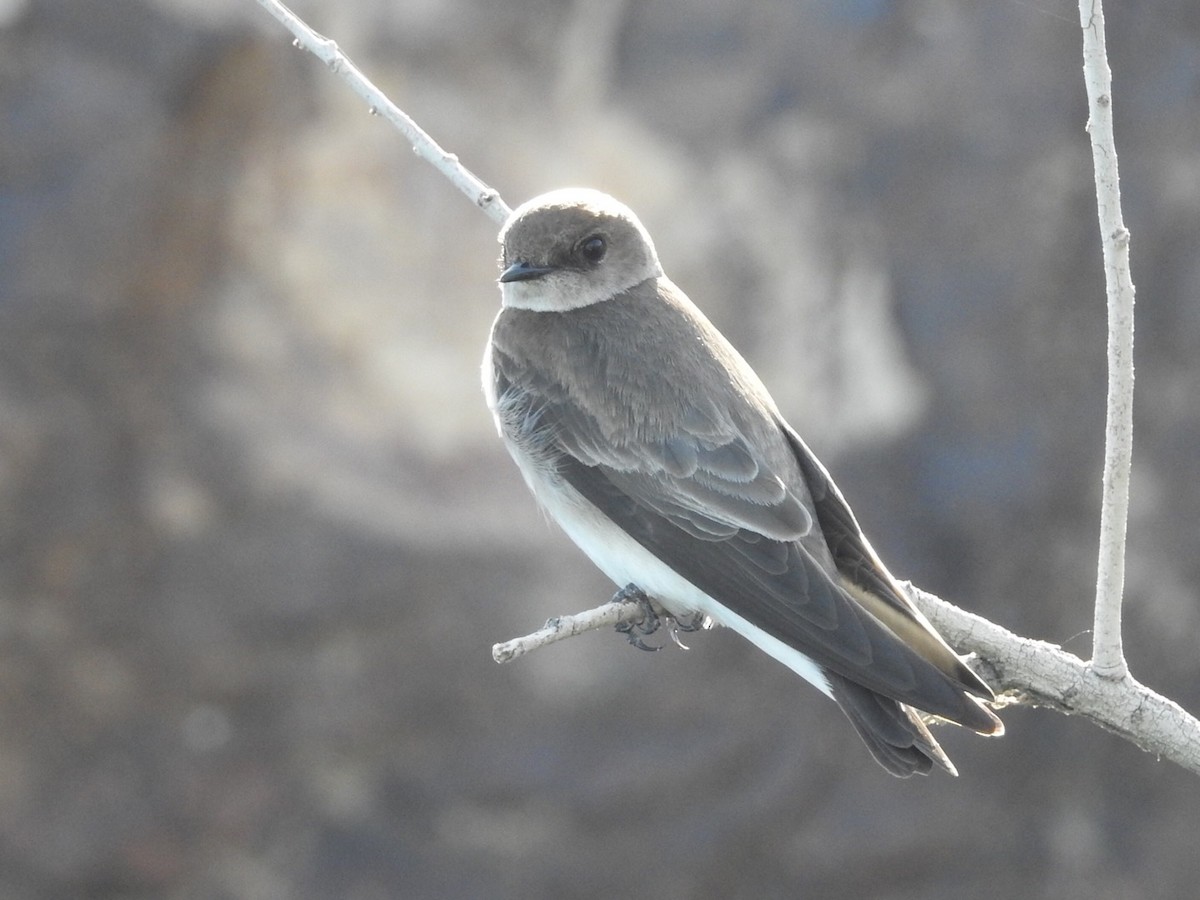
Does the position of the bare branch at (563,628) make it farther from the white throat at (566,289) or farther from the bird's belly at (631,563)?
the white throat at (566,289)

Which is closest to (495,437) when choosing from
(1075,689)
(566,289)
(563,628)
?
(566,289)

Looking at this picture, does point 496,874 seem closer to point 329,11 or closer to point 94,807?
point 94,807

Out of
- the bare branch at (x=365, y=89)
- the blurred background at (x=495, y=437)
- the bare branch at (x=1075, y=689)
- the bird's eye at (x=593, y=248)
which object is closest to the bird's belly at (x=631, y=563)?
the bare branch at (x=1075, y=689)

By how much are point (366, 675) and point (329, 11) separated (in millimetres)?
2375

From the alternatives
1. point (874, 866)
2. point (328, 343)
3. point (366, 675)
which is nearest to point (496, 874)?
point (366, 675)

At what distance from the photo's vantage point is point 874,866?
18.9 feet

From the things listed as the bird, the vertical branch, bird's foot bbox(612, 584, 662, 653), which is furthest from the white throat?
the vertical branch

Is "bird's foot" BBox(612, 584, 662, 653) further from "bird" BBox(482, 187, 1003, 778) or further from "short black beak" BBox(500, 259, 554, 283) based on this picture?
"short black beak" BBox(500, 259, 554, 283)

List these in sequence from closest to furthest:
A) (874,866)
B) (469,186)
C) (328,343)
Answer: (469,186), (328,343), (874,866)

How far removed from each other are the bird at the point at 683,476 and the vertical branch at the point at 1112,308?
0.92 ft

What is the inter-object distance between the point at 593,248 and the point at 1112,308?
1.34 meters

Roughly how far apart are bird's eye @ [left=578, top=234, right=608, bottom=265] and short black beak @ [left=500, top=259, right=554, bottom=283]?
0.32ft

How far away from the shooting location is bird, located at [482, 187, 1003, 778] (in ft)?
8.47

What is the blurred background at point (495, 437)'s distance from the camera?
5.40 metres
